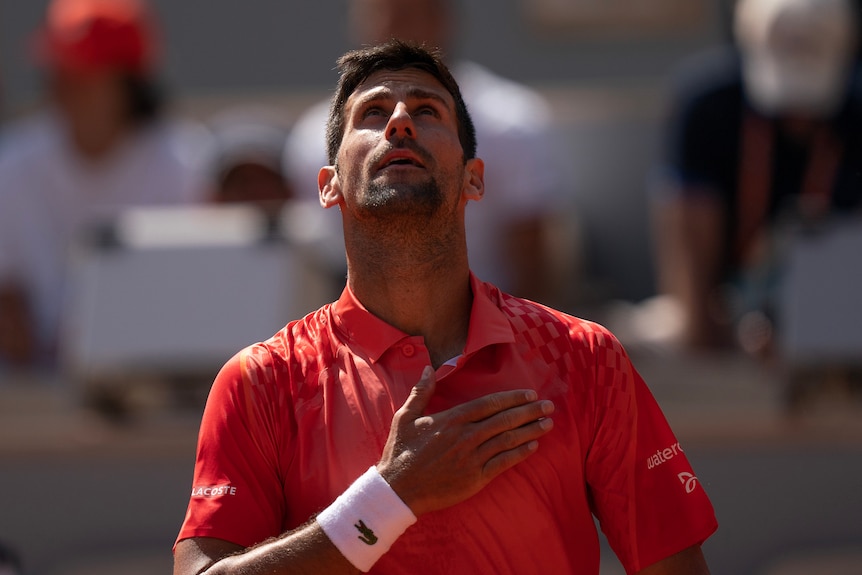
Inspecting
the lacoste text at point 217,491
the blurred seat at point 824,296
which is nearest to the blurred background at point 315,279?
the blurred seat at point 824,296

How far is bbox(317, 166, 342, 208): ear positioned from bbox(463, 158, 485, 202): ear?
0.84ft

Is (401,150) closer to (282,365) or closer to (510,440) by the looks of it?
(282,365)

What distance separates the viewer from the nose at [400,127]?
2.62 m

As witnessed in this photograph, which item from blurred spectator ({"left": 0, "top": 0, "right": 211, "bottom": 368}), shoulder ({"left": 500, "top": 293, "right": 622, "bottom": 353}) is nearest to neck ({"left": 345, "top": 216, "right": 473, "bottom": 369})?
shoulder ({"left": 500, "top": 293, "right": 622, "bottom": 353})

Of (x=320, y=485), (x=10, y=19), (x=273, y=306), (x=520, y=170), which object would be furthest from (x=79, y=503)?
(x=10, y=19)

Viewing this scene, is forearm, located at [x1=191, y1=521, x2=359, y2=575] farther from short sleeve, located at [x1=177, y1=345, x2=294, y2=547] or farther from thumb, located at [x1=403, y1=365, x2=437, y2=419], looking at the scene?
thumb, located at [x1=403, y1=365, x2=437, y2=419]

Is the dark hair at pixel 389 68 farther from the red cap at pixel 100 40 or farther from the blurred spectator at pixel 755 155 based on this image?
the red cap at pixel 100 40

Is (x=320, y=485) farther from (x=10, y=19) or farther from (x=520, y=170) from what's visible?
(x=10, y=19)

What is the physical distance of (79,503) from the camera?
193 inches

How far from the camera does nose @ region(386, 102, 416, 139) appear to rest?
8.59ft

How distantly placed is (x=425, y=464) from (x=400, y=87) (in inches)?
29.8

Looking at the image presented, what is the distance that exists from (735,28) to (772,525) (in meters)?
3.63

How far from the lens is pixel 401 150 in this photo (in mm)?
2604

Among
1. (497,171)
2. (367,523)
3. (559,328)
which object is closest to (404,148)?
(559,328)
